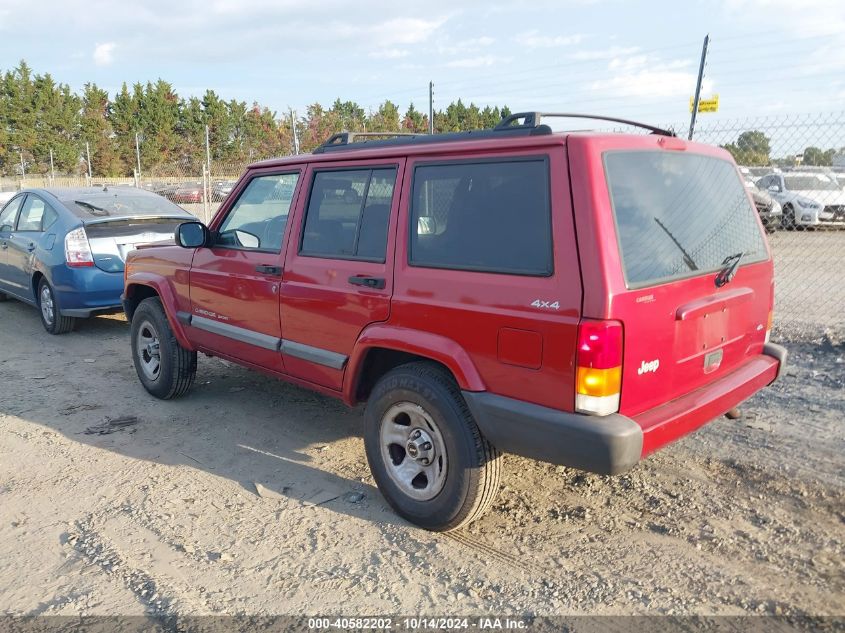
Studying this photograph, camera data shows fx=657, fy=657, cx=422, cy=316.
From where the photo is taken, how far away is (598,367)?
2.62 m

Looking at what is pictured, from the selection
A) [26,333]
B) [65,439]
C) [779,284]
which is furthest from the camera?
[779,284]

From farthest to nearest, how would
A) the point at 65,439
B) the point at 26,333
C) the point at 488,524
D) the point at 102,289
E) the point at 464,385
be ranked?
the point at 26,333 → the point at 102,289 → the point at 65,439 → the point at 488,524 → the point at 464,385

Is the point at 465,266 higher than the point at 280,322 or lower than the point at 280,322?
higher

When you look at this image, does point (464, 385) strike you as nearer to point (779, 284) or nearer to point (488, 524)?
point (488, 524)

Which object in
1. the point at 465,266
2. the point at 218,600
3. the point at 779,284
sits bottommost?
the point at 218,600

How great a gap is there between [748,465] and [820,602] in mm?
1285

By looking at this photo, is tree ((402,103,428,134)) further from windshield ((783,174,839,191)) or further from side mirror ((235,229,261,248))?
side mirror ((235,229,261,248))

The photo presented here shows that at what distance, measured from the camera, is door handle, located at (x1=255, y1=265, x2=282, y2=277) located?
4.04 m

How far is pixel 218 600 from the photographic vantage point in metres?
2.80

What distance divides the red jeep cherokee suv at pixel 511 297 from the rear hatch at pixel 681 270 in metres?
0.01

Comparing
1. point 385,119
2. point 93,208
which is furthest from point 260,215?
point 385,119

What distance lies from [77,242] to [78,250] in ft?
0.30

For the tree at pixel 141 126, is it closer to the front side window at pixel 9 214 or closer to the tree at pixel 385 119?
the tree at pixel 385 119

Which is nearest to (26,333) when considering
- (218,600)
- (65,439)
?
(65,439)
